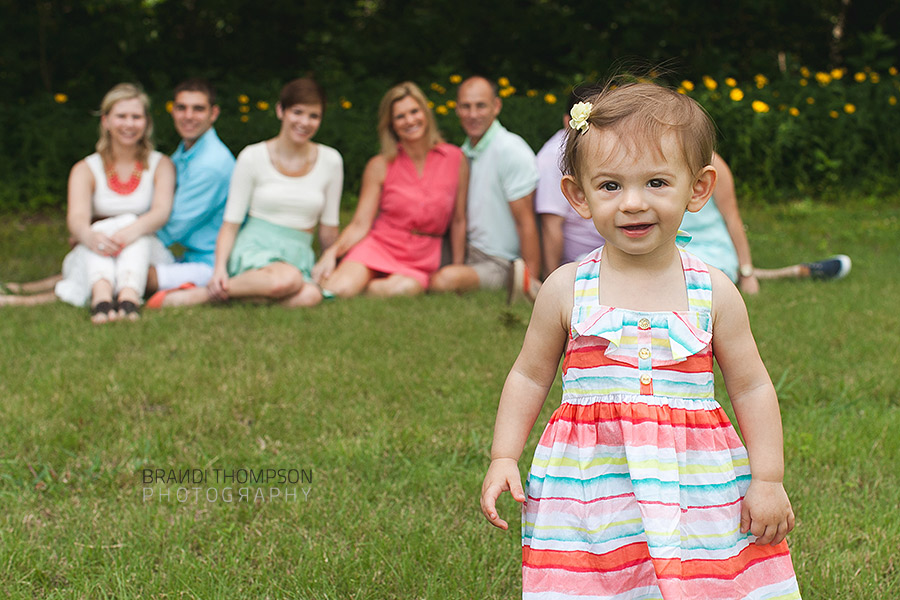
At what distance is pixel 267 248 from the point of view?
5.99 m

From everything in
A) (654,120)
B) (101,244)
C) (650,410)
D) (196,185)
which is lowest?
(101,244)

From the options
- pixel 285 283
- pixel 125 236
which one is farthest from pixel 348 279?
pixel 125 236

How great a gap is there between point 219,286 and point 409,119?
165 cm

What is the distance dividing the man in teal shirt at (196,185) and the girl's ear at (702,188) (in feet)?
15.5

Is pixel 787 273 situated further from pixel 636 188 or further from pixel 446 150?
pixel 636 188

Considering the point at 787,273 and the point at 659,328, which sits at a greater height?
the point at 659,328

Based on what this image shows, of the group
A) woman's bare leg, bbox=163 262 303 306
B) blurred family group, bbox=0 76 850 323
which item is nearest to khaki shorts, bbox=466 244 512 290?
blurred family group, bbox=0 76 850 323

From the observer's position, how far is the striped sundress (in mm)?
1683

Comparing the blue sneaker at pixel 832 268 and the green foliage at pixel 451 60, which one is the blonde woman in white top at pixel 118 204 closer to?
the green foliage at pixel 451 60

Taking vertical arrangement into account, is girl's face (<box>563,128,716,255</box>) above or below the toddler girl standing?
above

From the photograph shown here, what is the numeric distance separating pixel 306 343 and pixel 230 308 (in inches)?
43.8

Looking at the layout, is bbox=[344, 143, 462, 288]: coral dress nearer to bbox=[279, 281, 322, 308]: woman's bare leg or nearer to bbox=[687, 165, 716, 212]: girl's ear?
bbox=[279, 281, 322, 308]: woman's bare leg

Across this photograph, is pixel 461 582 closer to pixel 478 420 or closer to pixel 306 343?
pixel 478 420

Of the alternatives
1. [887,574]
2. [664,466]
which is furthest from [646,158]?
[887,574]
